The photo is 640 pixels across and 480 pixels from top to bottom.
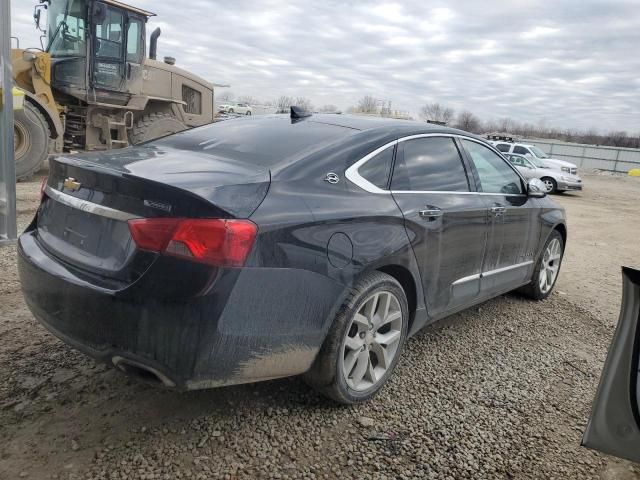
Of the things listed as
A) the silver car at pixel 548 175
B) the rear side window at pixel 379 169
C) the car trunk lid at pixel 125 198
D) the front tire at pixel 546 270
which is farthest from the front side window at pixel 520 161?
the car trunk lid at pixel 125 198

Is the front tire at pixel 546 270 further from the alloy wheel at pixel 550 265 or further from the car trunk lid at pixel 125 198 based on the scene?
the car trunk lid at pixel 125 198

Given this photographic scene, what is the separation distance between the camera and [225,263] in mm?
2150

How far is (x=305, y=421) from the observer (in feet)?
9.02

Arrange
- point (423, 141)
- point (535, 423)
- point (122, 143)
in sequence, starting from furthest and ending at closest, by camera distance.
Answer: point (122, 143)
point (423, 141)
point (535, 423)

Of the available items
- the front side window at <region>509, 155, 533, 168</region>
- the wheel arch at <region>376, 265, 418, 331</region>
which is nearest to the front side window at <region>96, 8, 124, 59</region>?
the wheel arch at <region>376, 265, 418, 331</region>

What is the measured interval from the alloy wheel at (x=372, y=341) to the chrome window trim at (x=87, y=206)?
124 centimetres

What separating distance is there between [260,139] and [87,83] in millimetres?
8877

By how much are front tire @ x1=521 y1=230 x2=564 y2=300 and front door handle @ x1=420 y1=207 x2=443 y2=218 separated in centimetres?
210

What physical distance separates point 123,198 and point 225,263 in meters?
0.58

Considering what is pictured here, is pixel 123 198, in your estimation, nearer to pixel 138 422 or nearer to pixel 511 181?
pixel 138 422

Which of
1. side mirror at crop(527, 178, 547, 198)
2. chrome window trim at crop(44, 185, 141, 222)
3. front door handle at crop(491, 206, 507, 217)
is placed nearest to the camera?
chrome window trim at crop(44, 185, 141, 222)

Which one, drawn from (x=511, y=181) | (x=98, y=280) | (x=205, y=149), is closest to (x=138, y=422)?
(x=98, y=280)

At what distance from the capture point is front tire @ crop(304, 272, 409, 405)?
266cm

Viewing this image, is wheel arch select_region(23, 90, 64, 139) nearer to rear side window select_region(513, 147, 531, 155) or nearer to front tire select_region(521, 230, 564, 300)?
front tire select_region(521, 230, 564, 300)
